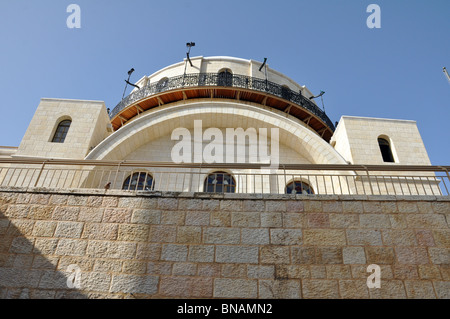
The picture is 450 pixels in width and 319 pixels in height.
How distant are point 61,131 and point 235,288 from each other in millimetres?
8436

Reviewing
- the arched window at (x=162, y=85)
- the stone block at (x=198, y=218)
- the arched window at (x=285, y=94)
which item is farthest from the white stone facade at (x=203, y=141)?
the stone block at (x=198, y=218)

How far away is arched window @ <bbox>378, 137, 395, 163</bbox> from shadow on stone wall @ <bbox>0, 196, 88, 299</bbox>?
943cm

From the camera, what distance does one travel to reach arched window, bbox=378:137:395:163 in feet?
32.9

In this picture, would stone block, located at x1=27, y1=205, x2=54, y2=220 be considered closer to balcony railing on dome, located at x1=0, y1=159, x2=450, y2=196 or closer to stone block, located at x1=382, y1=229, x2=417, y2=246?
balcony railing on dome, located at x1=0, y1=159, x2=450, y2=196

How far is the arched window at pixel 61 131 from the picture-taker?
391 inches

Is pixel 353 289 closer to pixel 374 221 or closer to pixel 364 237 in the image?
pixel 364 237

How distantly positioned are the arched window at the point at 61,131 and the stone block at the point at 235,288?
7.86 metres

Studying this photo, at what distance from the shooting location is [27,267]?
4645 millimetres

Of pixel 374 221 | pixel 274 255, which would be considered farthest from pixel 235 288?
pixel 374 221

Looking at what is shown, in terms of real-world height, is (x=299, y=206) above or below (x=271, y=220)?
above

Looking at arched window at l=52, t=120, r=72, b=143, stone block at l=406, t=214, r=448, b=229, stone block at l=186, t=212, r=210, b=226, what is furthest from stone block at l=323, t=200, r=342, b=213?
arched window at l=52, t=120, r=72, b=143

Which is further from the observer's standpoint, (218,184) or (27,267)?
(218,184)

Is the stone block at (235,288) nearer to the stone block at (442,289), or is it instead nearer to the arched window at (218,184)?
the stone block at (442,289)
